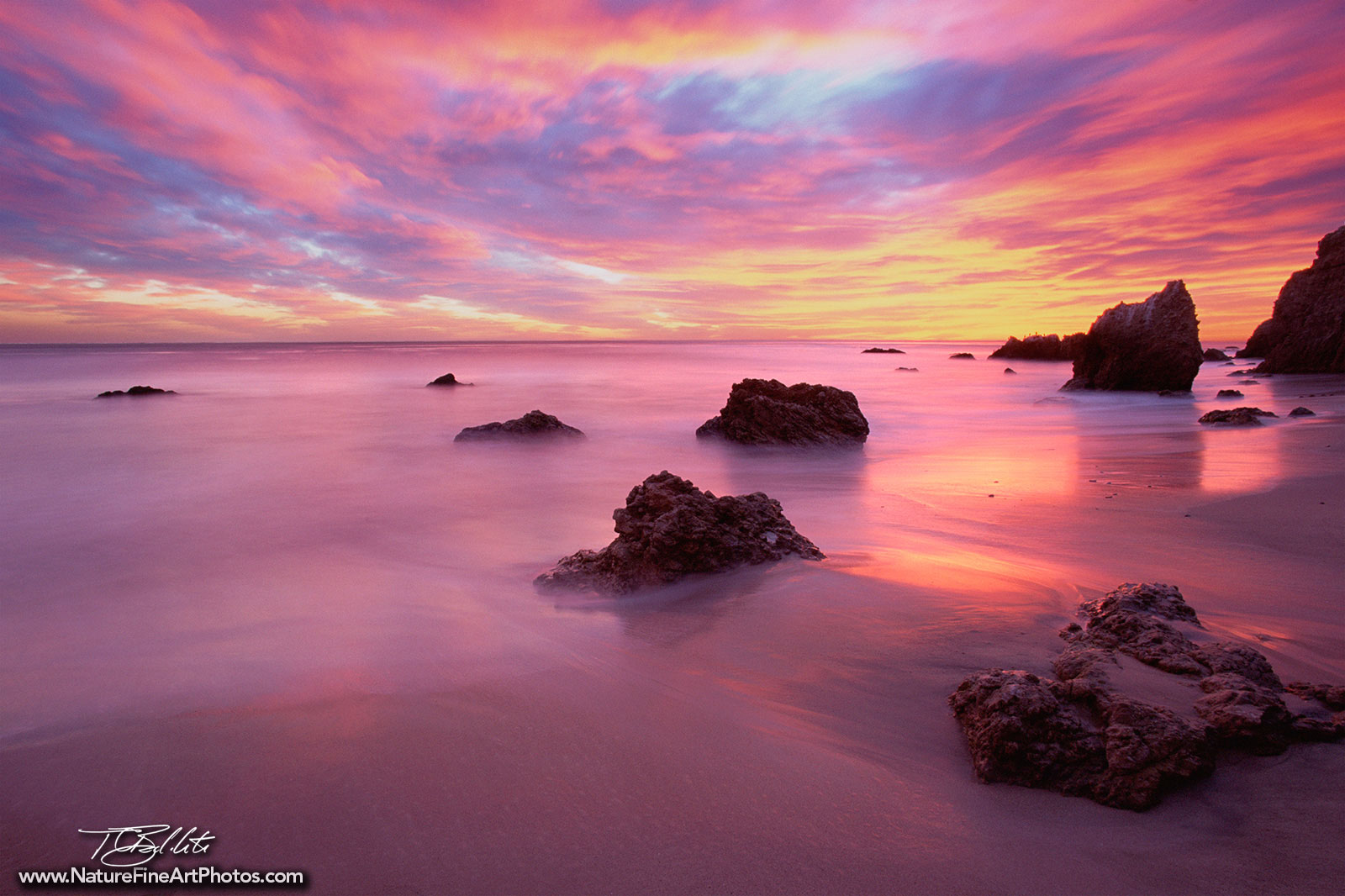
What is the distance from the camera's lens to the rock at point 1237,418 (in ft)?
33.7

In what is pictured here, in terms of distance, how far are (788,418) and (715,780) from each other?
310 inches

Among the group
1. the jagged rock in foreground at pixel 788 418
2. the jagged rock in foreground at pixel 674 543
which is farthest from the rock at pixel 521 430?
the jagged rock in foreground at pixel 674 543

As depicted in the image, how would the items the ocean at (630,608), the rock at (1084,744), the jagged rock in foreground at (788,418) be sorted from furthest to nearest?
the jagged rock in foreground at (788,418) < the ocean at (630,608) < the rock at (1084,744)

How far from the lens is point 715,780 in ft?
6.50

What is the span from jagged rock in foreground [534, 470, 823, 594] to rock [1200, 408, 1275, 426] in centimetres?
1051

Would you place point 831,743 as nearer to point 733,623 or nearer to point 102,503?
point 733,623

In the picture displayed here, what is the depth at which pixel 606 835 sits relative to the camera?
178 cm

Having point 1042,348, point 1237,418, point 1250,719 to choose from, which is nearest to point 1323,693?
point 1250,719

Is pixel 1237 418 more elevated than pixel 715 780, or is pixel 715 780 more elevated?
pixel 1237 418

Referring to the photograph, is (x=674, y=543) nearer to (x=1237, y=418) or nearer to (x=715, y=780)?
(x=715, y=780)

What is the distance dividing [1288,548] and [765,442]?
599 centimetres

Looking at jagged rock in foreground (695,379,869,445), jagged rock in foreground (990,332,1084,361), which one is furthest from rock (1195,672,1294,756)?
jagged rock in foreground (990,332,1084,361)

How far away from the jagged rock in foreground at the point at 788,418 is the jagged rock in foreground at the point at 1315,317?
925 inches
